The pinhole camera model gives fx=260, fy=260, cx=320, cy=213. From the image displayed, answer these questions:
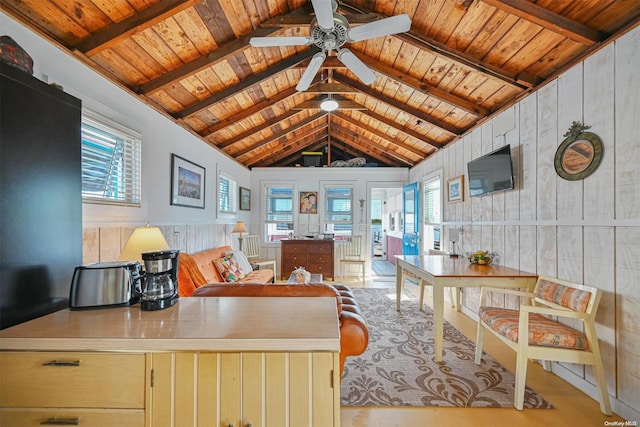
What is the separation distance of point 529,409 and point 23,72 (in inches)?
135

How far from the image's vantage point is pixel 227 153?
489cm

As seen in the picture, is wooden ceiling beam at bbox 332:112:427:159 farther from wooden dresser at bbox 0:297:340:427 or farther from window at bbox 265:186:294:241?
wooden dresser at bbox 0:297:340:427

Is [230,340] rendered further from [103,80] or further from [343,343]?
[103,80]

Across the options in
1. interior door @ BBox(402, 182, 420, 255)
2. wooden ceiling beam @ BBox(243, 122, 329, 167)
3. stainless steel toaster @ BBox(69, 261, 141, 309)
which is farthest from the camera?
wooden ceiling beam @ BBox(243, 122, 329, 167)

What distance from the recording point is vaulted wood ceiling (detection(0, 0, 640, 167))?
71.6 inches

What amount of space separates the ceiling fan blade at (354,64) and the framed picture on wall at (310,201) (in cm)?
382

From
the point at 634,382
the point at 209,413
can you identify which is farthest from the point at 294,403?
the point at 634,382

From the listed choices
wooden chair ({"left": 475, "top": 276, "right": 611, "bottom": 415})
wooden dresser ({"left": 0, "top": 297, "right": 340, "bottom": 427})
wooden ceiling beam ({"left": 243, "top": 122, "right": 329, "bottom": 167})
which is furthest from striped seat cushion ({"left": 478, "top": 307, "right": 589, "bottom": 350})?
wooden ceiling beam ({"left": 243, "top": 122, "right": 329, "bottom": 167})

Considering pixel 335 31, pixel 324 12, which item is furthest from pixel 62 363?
pixel 335 31

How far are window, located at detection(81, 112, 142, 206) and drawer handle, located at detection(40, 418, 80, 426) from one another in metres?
1.44

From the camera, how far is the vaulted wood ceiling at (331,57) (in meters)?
1.82

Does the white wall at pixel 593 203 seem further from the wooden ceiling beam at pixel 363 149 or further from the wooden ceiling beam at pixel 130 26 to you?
the wooden ceiling beam at pixel 363 149

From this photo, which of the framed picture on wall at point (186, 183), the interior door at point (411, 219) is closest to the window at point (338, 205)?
the interior door at point (411, 219)

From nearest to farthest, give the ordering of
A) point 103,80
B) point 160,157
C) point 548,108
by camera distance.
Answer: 1. point 103,80
2. point 548,108
3. point 160,157
